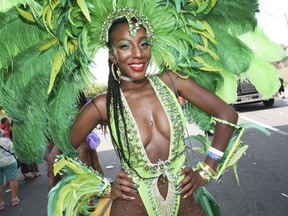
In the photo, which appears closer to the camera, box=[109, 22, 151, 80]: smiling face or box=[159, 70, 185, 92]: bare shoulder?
box=[109, 22, 151, 80]: smiling face

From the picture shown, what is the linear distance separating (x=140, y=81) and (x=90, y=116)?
347 millimetres

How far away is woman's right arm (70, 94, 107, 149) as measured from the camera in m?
1.96

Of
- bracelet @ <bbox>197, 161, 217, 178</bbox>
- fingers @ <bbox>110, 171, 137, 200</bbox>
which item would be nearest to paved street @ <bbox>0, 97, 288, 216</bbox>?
bracelet @ <bbox>197, 161, 217, 178</bbox>

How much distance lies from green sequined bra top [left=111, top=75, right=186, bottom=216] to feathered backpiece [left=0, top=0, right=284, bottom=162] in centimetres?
29

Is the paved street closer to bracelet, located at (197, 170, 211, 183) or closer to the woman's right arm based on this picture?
bracelet, located at (197, 170, 211, 183)

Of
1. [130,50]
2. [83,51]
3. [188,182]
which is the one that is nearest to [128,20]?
[130,50]

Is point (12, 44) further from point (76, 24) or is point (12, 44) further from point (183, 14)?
point (183, 14)

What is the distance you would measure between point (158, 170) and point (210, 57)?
79 cm

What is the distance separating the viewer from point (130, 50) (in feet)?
5.86

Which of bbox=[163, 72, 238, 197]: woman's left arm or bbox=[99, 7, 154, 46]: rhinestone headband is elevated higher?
bbox=[99, 7, 154, 46]: rhinestone headband

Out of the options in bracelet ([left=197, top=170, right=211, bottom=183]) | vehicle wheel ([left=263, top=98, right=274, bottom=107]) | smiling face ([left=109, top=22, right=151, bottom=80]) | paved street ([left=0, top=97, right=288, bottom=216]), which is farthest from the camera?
vehicle wheel ([left=263, top=98, right=274, bottom=107])

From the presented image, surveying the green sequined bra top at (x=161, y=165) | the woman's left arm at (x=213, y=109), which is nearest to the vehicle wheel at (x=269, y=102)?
the woman's left arm at (x=213, y=109)

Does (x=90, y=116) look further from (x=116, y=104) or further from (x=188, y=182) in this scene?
(x=188, y=182)

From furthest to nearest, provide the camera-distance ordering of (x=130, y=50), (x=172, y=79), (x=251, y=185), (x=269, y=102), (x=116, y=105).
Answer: (x=269, y=102) < (x=251, y=185) < (x=172, y=79) < (x=116, y=105) < (x=130, y=50)
